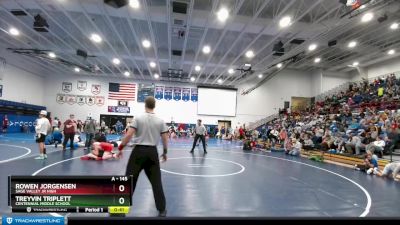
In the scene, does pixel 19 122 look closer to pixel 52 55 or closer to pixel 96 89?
pixel 52 55

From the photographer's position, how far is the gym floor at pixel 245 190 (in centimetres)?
483

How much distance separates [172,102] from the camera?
32.8m

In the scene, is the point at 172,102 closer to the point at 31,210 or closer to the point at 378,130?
the point at 378,130

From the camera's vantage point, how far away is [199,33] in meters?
17.2

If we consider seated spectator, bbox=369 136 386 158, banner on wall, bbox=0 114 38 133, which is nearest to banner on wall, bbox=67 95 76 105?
banner on wall, bbox=0 114 38 133

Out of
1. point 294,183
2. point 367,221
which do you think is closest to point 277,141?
point 294,183

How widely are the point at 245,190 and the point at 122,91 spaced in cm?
2834

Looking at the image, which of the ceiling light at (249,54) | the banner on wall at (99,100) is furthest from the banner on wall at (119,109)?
the ceiling light at (249,54)

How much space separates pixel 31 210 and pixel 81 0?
42.5 feet

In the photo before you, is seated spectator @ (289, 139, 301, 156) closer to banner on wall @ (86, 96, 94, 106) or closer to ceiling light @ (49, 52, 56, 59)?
ceiling light @ (49, 52, 56, 59)

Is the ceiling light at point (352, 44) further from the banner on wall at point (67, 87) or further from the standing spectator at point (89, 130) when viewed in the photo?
the banner on wall at point (67, 87)

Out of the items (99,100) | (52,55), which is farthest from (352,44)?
(99,100)

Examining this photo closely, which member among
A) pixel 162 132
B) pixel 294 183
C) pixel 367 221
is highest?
pixel 162 132
